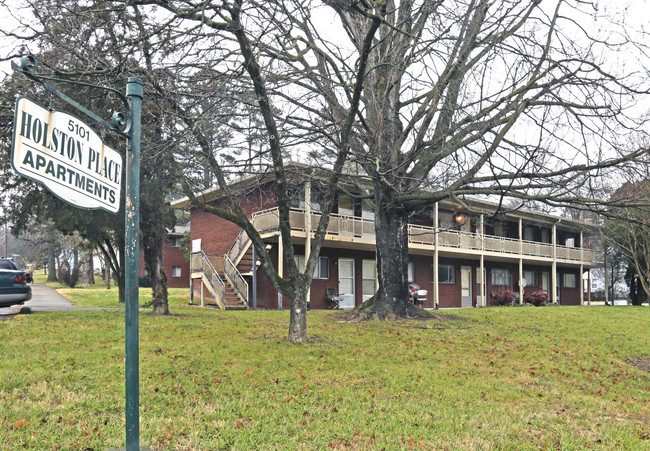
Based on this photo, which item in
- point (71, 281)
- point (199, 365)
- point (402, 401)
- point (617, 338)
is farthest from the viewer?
point (71, 281)

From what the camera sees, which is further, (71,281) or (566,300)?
(71,281)

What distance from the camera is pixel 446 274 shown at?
102 feet

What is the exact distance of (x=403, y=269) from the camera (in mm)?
15273

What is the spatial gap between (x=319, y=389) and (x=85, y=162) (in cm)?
509

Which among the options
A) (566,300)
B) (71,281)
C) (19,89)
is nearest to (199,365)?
(19,89)

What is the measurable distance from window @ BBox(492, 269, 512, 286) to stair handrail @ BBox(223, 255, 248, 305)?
61.7 ft

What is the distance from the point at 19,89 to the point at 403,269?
11.3 metres

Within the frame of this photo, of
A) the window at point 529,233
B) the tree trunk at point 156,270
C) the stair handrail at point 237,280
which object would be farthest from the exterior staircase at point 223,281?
the window at point 529,233

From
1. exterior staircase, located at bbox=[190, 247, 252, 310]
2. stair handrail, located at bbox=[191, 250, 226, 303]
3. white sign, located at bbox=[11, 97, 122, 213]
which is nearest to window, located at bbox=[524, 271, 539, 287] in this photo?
exterior staircase, located at bbox=[190, 247, 252, 310]

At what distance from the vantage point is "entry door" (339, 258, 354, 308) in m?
25.3

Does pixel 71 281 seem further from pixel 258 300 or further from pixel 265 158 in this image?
pixel 265 158

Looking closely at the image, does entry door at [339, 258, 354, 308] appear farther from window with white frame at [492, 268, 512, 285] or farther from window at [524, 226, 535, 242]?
window at [524, 226, 535, 242]

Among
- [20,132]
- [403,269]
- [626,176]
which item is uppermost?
[626,176]

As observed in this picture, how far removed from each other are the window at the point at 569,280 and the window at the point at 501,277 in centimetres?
800
